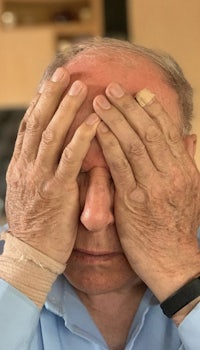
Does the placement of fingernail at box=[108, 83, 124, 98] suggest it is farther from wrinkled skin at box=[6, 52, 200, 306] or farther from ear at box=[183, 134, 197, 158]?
ear at box=[183, 134, 197, 158]

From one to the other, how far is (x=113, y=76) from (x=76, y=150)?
0.44 feet

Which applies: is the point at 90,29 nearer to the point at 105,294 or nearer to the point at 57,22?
the point at 57,22

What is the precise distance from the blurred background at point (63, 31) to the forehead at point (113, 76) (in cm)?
188

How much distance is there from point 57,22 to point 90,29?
0.68 ft

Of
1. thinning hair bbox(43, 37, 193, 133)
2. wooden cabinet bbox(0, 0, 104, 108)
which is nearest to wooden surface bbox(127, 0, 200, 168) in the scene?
wooden cabinet bbox(0, 0, 104, 108)

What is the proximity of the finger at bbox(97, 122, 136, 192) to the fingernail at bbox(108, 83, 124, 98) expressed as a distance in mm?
44

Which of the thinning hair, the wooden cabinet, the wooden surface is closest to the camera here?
the thinning hair

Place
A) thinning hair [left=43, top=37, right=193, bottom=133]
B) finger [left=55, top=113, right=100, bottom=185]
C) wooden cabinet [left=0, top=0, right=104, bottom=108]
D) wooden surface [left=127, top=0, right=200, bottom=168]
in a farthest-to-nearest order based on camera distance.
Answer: wooden cabinet [left=0, top=0, right=104, bottom=108], wooden surface [left=127, top=0, right=200, bottom=168], thinning hair [left=43, top=37, right=193, bottom=133], finger [left=55, top=113, right=100, bottom=185]

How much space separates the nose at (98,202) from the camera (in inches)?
34.8

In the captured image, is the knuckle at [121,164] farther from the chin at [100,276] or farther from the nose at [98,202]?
the chin at [100,276]

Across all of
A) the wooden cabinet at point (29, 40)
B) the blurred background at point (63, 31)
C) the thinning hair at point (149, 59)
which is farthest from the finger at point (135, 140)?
the wooden cabinet at point (29, 40)

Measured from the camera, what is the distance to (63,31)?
341 centimetres

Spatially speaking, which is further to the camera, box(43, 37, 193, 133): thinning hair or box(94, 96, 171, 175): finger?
box(43, 37, 193, 133): thinning hair

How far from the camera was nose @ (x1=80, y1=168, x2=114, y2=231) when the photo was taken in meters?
0.88
